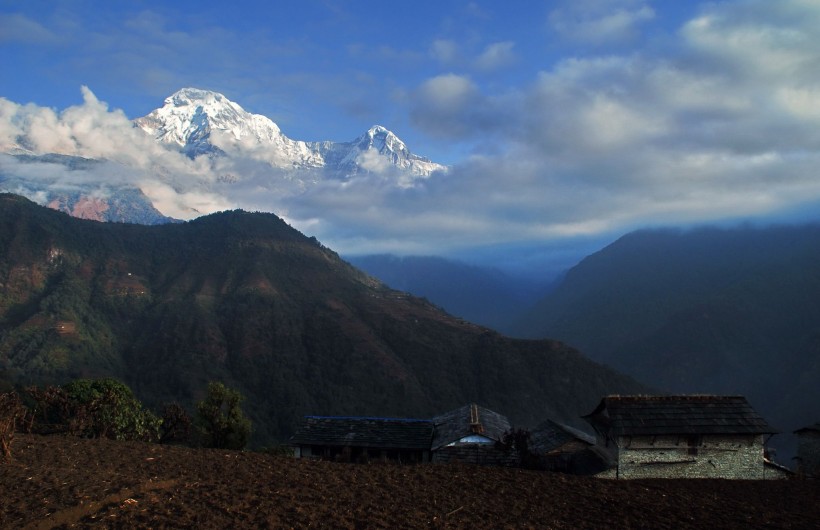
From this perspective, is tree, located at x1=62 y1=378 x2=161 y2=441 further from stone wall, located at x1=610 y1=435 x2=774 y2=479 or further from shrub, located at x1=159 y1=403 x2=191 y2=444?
stone wall, located at x1=610 y1=435 x2=774 y2=479

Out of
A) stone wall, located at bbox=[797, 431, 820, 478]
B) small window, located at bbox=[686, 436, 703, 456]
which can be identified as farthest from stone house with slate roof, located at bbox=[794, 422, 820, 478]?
small window, located at bbox=[686, 436, 703, 456]

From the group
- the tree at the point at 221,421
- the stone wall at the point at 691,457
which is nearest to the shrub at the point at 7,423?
the tree at the point at 221,421

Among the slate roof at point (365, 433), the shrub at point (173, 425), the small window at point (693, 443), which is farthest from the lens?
the shrub at point (173, 425)

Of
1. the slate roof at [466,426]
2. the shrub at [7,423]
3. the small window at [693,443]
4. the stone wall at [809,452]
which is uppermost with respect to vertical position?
the shrub at [7,423]

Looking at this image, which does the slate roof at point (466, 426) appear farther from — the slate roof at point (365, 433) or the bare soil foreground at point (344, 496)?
the bare soil foreground at point (344, 496)

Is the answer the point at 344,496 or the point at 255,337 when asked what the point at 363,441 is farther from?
the point at 255,337

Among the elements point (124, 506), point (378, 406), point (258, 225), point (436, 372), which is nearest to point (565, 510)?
point (124, 506)

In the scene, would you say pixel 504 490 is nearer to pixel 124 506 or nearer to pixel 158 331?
pixel 124 506
